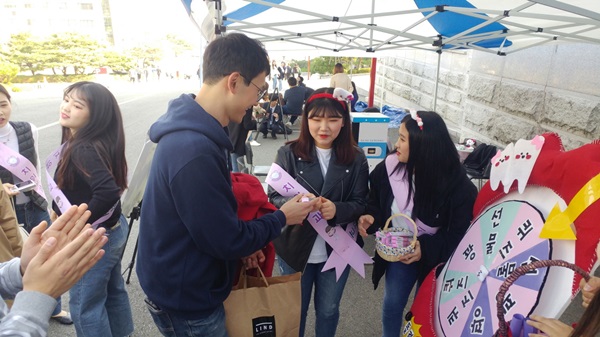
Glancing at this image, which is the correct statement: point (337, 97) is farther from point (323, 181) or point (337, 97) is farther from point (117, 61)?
point (117, 61)

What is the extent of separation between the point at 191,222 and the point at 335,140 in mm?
1187

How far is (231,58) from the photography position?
130 centimetres

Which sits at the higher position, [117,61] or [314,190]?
[117,61]

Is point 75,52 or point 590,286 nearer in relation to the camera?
point 590,286

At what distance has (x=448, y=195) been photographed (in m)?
2.04

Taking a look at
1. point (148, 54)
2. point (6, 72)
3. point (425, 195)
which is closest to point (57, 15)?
point (148, 54)

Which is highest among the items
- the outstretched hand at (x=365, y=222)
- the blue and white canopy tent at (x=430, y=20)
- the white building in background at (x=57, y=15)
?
the white building in background at (x=57, y=15)

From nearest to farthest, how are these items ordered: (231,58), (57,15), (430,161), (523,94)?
(231,58), (430,161), (523,94), (57,15)

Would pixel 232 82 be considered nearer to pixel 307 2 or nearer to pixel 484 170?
pixel 307 2

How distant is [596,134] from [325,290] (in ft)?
10.7

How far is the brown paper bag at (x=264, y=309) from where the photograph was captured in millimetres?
1524

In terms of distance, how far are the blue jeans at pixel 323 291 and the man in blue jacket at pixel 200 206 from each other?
2.68ft

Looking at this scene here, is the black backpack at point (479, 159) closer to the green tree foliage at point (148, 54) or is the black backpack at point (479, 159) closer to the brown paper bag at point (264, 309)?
the brown paper bag at point (264, 309)

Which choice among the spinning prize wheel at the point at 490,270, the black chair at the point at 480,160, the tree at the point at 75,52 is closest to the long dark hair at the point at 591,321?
the spinning prize wheel at the point at 490,270
